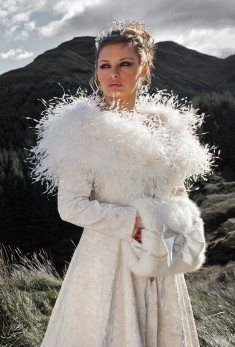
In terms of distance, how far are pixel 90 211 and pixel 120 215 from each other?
13 cm

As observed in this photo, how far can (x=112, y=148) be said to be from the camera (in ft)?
7.28

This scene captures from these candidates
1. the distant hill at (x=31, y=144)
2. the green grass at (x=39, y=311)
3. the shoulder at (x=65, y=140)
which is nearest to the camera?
the shoulder at (x=65, y=140)

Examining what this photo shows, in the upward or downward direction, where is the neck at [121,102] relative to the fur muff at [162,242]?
upward

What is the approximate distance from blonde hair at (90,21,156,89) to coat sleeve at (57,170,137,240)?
2.20 feet

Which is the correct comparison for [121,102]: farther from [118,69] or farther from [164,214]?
[164,214]

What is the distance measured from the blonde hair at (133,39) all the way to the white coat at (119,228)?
0.33 metres

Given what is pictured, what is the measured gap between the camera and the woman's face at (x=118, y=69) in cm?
236

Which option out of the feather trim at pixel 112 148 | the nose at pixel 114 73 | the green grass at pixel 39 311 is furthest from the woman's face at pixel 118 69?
the green grass at pixel 39 311

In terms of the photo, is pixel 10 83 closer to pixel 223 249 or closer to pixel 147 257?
pixel 223 249

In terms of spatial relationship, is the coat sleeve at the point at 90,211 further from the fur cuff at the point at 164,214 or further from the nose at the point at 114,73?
the nose at the point at 114,73

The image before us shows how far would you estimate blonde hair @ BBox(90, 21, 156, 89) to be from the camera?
239cm

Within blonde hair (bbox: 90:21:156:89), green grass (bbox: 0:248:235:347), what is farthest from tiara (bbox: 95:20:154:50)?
green grass (bbox: 0:248:235:347)

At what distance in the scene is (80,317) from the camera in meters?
2.25

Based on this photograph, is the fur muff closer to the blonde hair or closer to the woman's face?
the woman's face
